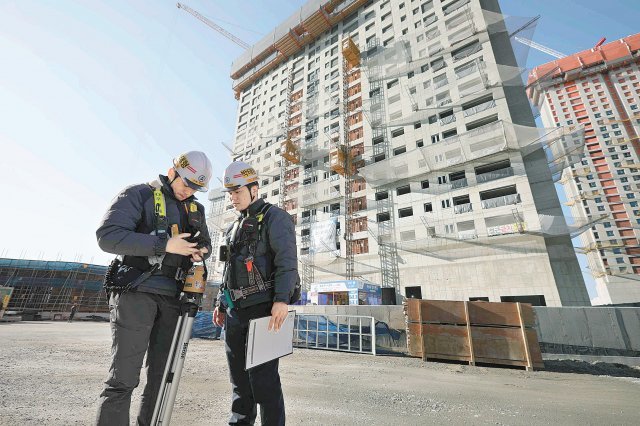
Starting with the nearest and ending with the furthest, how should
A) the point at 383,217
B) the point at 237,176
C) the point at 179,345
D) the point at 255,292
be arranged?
the point at 179,345
the point at 255,292
the point at 237,176
the point at 383,217

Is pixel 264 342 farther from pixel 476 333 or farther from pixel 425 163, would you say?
pixel 425 163

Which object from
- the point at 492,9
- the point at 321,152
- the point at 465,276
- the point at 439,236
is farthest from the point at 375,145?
the point at 492,9

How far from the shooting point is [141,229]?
1906 millimetres

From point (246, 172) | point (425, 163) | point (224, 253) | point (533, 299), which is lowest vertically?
point (224, 253)

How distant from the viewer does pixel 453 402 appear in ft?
11.2

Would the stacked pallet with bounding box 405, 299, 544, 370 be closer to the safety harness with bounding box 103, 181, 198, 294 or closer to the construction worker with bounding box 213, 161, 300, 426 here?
the construction worker with bounding box 213, 161, 300, 426

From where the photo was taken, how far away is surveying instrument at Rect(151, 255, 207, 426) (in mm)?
1614

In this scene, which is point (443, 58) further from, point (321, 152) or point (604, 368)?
point (604, 368)

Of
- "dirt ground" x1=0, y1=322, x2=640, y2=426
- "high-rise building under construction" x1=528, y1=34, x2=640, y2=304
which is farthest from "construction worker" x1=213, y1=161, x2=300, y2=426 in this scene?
"high-rise building under construction" x1=528, y1=34, x2=640, y2=304

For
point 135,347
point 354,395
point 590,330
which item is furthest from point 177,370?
point 590,330

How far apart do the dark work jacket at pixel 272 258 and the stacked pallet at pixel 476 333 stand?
6831mm

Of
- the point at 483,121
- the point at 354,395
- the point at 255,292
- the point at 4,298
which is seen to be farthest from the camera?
the point at 483,121

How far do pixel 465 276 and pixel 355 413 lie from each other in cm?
2035

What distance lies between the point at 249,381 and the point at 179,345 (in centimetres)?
58
